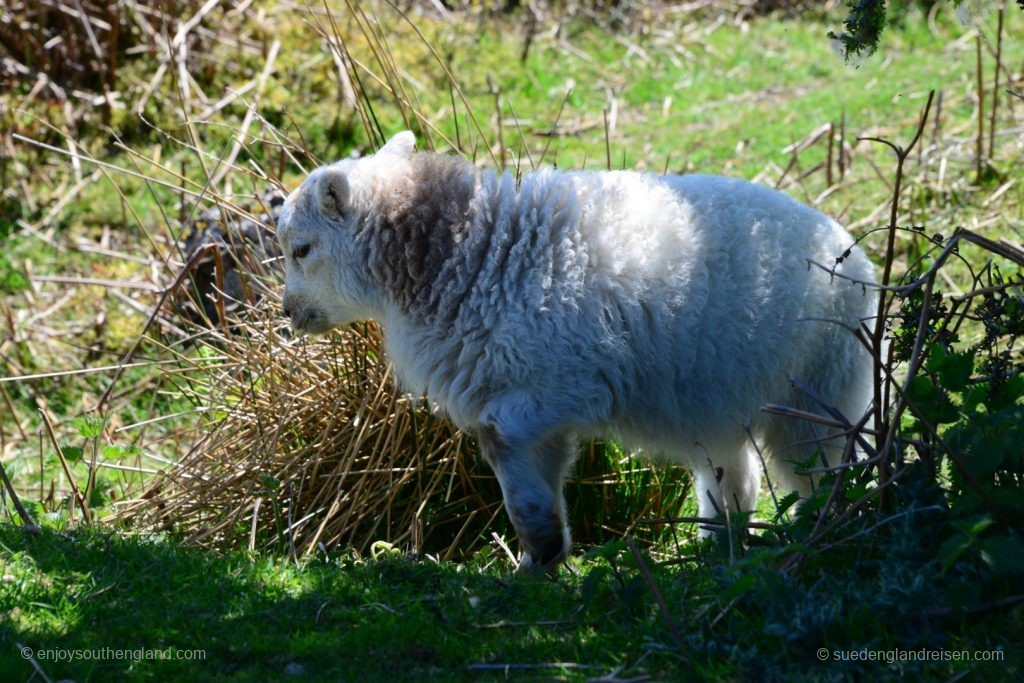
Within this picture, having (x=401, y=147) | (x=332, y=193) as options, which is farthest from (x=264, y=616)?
(x=401, y=147)

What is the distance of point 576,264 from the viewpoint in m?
4.96

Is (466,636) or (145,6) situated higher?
(145,6)

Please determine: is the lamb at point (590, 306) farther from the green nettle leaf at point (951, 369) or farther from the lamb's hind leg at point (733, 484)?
the green nettle leaf at point (951, 369)

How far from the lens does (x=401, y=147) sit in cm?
561

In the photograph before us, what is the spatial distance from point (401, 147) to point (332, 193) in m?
0.48

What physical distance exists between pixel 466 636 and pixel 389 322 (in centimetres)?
174

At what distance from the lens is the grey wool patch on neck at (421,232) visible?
204 inches

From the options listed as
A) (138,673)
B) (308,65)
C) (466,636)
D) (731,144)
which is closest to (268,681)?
(138,673)

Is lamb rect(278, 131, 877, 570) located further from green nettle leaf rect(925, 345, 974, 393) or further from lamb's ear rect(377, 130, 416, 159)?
green nettle leaf rect(925, 345, 974, 393)

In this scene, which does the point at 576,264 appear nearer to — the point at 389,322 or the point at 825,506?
the point at 389,322

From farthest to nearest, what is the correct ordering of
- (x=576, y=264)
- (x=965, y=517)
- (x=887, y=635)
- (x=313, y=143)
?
(x=313, y=143) < (x=576, y=264) < (x=965, y=517) < (x=887, y=635)

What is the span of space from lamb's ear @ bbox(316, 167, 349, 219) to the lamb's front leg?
3.98 ft

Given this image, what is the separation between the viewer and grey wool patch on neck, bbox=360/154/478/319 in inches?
204

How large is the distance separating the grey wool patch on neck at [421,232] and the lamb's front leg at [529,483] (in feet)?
1.92
